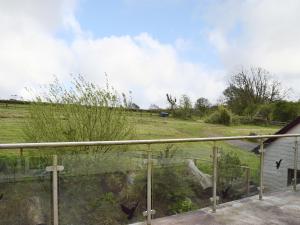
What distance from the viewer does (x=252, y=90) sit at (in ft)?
129

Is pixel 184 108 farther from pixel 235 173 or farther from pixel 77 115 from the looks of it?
pixel 235 173

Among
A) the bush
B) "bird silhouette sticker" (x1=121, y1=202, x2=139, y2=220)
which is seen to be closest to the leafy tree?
the bush

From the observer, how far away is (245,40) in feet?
54.6

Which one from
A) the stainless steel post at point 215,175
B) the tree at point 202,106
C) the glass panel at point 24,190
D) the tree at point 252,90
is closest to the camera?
the glass panel at point 24,190

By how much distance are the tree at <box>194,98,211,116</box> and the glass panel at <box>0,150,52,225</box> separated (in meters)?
34.0

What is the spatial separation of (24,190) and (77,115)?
15.2 ft

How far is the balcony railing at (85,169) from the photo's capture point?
10.2 ft

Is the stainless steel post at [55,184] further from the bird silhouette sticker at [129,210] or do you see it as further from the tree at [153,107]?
the tree at [153,107]

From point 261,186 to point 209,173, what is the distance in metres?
1.20

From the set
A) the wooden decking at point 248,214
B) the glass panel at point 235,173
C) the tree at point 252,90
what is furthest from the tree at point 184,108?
the wooden decking at point 248,214

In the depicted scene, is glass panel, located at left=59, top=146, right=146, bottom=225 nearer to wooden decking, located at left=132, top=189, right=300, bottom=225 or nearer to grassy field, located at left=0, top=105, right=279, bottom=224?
grassy field, located at left=0, top=105, right=279, bottom=224

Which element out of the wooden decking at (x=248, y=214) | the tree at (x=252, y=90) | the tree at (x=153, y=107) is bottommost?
the wooden decking at (x=248, y=214)

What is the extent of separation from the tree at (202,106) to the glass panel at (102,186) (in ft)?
109

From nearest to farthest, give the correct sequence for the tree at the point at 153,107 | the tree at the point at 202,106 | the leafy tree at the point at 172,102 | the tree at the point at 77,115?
1. the tree at the point at 77,115
2. the leafy tree at the point at 172,102
3. the tree at the point at 153,107
4. the tree at the point at 202,106
